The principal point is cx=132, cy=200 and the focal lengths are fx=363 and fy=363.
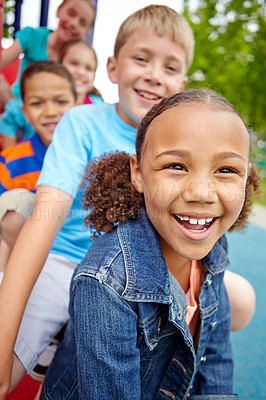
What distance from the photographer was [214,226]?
0.90 m

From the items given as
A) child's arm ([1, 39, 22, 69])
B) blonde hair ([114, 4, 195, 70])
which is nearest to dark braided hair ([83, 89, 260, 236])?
blonde hair ([114, 4, 195, 70])

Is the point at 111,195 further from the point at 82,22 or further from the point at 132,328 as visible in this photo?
the point at 82,22

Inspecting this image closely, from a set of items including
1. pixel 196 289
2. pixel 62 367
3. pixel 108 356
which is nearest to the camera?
pixel 108 356

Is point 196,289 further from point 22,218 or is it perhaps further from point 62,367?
point 22,218

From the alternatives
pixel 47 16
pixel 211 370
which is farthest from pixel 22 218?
pixel 47 16

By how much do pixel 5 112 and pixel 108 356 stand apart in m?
1.95

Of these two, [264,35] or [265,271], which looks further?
[264,35]

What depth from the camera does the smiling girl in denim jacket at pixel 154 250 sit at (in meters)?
0.82

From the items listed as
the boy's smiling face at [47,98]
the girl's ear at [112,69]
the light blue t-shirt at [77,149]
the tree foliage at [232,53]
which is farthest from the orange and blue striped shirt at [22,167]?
the tree foliage at [232,53]

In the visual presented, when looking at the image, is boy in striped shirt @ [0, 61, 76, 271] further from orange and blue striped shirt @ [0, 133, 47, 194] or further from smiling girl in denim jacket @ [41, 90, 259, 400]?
smiling girl in denim jacket @ [41, 90, 259, 400]

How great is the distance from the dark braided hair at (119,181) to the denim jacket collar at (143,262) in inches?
1.5

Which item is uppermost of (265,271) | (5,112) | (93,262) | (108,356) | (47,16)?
(47,16)

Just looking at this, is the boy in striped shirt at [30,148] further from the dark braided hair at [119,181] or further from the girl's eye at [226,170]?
the girl's eye at [226,170]

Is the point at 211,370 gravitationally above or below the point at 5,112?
below
